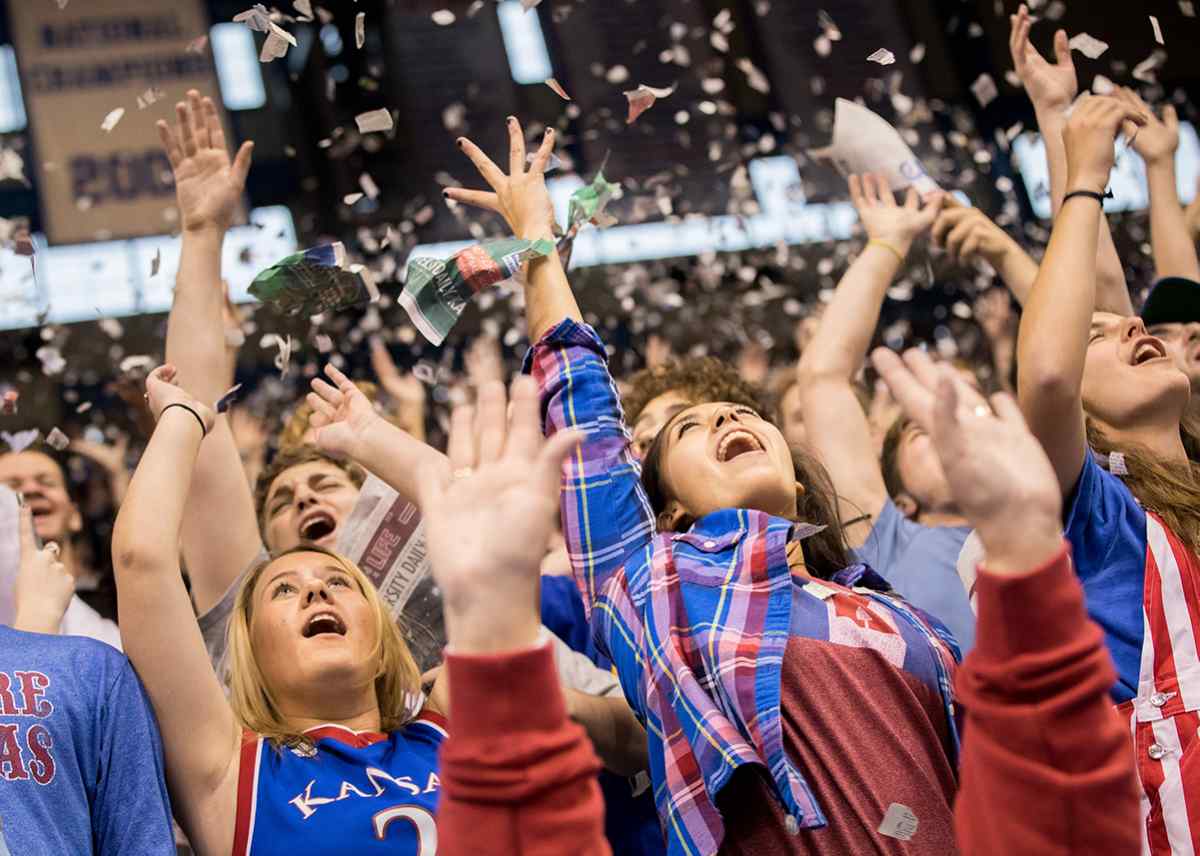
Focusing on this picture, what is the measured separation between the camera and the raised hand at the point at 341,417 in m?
1.83

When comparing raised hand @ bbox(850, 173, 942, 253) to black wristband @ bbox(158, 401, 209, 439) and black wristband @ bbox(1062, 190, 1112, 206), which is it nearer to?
black wristband @ bbox(1062, 190, 1112, 206)

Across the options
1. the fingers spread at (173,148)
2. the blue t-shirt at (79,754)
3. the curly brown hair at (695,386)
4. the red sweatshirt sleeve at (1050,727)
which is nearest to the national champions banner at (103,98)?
the fingers spread at (173,148)

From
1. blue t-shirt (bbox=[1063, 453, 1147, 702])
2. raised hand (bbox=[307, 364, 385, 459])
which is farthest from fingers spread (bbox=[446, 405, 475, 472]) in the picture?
blue t-shirt (bbox=[1063, 453, 1147, 702])

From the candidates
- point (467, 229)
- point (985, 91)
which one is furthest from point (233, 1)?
point (985, 91)

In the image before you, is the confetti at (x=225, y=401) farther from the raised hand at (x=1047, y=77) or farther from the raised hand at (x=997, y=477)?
the raised hand at (x=1047, y=77)

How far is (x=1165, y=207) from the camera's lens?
2.95 m

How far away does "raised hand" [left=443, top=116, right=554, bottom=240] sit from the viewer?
208cm

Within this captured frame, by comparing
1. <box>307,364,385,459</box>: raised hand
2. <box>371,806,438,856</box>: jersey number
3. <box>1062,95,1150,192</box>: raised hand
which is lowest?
<box>371,806,438,856</box>: jersey number

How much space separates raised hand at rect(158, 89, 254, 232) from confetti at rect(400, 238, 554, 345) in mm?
548

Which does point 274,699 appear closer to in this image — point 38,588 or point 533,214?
point 38,588

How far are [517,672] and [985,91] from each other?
3.15 meters

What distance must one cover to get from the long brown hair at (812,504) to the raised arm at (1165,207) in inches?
46.1

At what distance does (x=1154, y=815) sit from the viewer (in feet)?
5.47

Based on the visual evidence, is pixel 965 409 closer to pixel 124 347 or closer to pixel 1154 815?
pixel 1154 815
